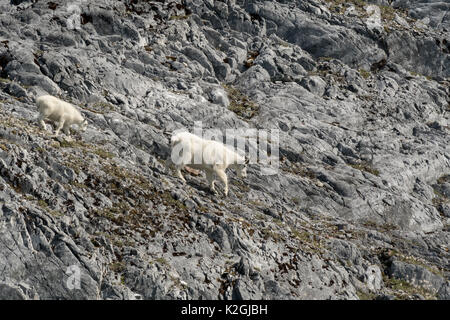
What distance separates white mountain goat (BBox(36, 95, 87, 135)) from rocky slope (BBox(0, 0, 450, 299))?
3.12 ft

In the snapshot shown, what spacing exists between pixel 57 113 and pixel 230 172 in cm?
1045

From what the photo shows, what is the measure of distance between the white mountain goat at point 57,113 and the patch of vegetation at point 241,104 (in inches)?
625

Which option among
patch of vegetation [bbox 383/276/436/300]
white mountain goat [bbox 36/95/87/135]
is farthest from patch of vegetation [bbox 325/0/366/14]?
patch of vegetation [bbox 383/276/436/300]

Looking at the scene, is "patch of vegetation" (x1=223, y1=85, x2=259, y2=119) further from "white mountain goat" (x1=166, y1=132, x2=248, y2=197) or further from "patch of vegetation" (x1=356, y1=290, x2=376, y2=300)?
"patch of vegetation" (x1=356, y1=290, x2=376, y2=300)

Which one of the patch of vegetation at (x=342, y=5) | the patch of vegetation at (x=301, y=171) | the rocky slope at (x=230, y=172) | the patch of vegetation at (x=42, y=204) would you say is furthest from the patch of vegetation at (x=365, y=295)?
the patch of vegetation at (x=342, y=5)

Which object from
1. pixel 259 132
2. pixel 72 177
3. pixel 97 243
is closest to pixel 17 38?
pixel 259 132

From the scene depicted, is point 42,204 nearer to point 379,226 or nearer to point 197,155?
point 197,155

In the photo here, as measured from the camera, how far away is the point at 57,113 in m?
26.4

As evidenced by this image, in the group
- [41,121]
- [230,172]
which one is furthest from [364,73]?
[41,121]

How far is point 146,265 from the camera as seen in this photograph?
1856cm

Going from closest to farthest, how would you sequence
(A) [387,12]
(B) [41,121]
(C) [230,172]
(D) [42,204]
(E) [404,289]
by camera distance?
(D) [42,204] < (E) [404,289] < (B) [41,121] < (C) [230,172] < (A) [387,12]

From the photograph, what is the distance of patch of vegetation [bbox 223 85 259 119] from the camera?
40281 mm

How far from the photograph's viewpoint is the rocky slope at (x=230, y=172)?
1911 cm

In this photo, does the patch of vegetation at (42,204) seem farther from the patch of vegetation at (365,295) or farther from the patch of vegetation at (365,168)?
the patch of vegetation at (365,168)
